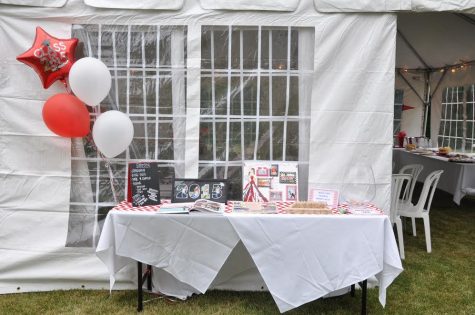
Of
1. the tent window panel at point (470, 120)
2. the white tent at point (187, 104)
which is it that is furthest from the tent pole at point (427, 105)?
the white tent at point (187, 104)

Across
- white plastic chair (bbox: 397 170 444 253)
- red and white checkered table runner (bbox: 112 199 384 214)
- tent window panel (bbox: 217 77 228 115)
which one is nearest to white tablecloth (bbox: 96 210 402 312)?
red and white checkered table runner (bbox: 112 199 384 214)

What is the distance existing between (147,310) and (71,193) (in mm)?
1067

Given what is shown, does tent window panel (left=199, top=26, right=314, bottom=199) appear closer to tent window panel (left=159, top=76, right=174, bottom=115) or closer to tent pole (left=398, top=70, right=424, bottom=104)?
tent window panel (left=159, top=76, right=174, bottom=115)

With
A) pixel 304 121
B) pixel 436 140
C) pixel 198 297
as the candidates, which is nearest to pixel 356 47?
pixel 304 121

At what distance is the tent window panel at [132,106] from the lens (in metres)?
3.27

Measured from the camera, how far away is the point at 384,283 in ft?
9.05

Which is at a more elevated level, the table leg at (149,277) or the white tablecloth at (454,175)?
the white tablecloth at (454,175)

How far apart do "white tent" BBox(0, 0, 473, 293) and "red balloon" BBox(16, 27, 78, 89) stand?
189 millimetres

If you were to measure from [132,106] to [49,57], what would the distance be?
66 cm

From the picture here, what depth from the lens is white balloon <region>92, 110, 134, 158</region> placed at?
2893mm

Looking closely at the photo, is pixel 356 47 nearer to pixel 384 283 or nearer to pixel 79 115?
pixel 384 283

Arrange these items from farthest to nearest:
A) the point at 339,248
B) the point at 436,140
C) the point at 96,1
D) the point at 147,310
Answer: the point at 436,140 → the point at 96,1 → the point at 147,310 → the point at 339,248

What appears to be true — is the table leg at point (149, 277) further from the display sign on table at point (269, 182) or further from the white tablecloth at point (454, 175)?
the white tablecloth at point (454, 175)

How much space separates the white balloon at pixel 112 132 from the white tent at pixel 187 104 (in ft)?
1.12
